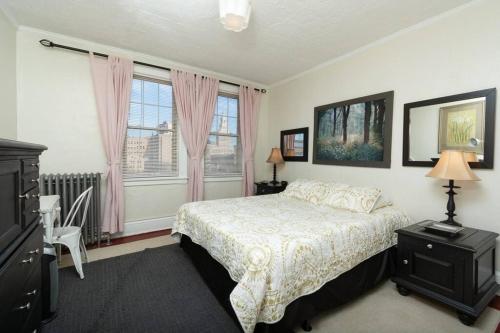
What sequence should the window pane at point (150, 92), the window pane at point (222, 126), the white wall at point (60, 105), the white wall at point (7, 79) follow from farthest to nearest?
1. the window pane at point (222, 126)
2. the window pane at point (150, 92)
3. the white wall at point (60, 105)
4. the white wall at point (7, 79)

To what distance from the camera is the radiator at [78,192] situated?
2.68 m

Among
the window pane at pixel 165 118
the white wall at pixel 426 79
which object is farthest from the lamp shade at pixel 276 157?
the window pane at pixel 165 118

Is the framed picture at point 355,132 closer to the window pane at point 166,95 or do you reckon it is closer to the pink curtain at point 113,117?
the window pane at point 166,95

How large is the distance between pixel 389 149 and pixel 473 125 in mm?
Result: 751

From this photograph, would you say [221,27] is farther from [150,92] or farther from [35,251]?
[35,251]

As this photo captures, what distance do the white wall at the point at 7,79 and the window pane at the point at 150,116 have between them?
1371 millimetres

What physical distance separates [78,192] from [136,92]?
154 centimetres

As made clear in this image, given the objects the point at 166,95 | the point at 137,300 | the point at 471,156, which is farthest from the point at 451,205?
the point at 166,95

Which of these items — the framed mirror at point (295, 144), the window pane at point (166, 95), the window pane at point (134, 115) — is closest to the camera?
the window pane at point (134, 115)

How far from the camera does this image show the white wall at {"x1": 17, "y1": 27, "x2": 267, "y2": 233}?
266 centimetres

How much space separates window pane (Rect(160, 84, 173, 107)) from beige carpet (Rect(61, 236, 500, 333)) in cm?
331

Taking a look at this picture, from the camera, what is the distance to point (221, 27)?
2.57m

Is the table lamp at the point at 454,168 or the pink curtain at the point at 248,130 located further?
the pink curtain at the point at 248,130

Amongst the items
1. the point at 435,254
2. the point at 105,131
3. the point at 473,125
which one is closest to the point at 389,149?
the point at 473,125
